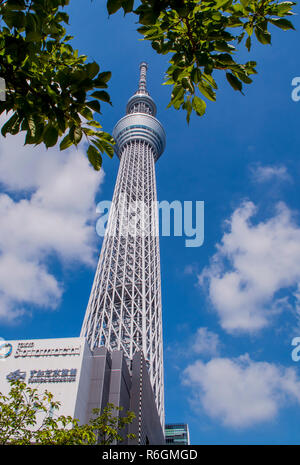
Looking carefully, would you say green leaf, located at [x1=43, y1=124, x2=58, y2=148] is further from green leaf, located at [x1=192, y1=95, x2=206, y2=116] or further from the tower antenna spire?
the tower antenna spire

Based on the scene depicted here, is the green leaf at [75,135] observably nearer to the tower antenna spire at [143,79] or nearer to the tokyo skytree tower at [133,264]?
the tokyo skytree tower at [133,264]

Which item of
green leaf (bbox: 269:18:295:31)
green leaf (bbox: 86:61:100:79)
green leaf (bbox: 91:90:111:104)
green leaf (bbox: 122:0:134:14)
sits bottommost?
green leaf (bbox: 86:61:100:79)

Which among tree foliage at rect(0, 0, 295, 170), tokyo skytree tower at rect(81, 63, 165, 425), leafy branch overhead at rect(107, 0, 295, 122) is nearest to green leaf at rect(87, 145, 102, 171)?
tree foliage at rect(0, 0, 295, 170)

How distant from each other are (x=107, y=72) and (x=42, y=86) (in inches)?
28.1

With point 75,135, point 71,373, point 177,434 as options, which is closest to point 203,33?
point 75,135

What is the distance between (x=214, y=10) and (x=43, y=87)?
159cm

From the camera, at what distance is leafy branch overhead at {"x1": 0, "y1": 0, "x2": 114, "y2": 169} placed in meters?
2.76

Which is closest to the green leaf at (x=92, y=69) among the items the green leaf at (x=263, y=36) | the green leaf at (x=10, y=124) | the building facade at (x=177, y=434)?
the green leaf at (x=10, y=124)

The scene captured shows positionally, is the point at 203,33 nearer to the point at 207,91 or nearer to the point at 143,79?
the point at 207,91

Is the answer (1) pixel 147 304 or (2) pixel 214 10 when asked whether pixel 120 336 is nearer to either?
(1) pixel 147 304

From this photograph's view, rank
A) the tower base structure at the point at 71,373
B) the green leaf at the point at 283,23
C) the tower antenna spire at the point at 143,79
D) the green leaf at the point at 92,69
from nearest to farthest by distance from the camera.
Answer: the green leaf at the point at 92,69 → the green leaf at the point at 283,23 → the tower base structure at the point at 71,373 → the tower antenna spire at the point at 143,79

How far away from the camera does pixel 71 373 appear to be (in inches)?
799

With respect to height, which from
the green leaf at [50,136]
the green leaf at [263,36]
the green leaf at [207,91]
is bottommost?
the green leaf at [50,136]

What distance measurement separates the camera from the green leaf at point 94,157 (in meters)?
3.18
